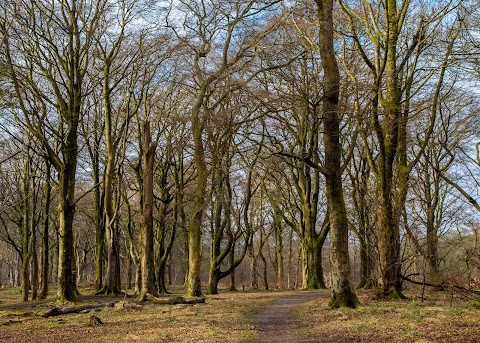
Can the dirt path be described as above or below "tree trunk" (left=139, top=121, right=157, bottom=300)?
below

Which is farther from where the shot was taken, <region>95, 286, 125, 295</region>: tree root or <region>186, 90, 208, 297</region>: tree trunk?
<region>95, 286, 125, 295</region>: tree root

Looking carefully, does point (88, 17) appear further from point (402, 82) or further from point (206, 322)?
point (206, 322)

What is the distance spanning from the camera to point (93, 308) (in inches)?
626

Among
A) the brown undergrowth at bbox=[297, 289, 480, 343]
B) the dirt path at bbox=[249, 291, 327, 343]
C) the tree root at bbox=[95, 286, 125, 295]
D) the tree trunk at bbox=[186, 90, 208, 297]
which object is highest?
the tree trunk at bbox=[186, 90, 208, 297]

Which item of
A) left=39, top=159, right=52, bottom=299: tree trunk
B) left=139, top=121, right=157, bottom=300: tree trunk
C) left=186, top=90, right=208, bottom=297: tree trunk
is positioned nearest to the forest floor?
left=139, top=121, right=157, bottom=300: tree trunk

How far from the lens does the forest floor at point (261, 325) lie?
341 inches

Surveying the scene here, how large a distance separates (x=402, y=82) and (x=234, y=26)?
24.5 feet

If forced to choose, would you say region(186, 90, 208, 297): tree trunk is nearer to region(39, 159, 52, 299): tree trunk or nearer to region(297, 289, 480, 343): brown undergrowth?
region(297, 289, 480, 343): brown undergrowth

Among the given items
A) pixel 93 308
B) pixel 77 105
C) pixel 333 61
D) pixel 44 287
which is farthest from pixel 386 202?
pixel 44 287

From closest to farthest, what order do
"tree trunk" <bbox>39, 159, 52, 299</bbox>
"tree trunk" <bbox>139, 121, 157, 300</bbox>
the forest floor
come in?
the forest floor, "tree trunk" <bbox>139, 121, 157, 300</bbox>, "tree trunk" <bbox>39, 159, 52, 299</bbox>

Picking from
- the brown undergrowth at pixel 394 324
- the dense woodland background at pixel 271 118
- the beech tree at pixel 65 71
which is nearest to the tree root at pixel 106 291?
the dense woodland background at pixel 271 118

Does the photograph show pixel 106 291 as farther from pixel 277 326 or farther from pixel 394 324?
pixel 394 324

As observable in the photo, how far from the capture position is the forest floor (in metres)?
8.66

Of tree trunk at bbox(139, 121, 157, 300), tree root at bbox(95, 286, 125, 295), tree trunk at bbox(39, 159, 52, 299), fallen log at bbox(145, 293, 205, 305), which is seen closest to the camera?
fallen log at bbox(145, 293, 205, 305)
